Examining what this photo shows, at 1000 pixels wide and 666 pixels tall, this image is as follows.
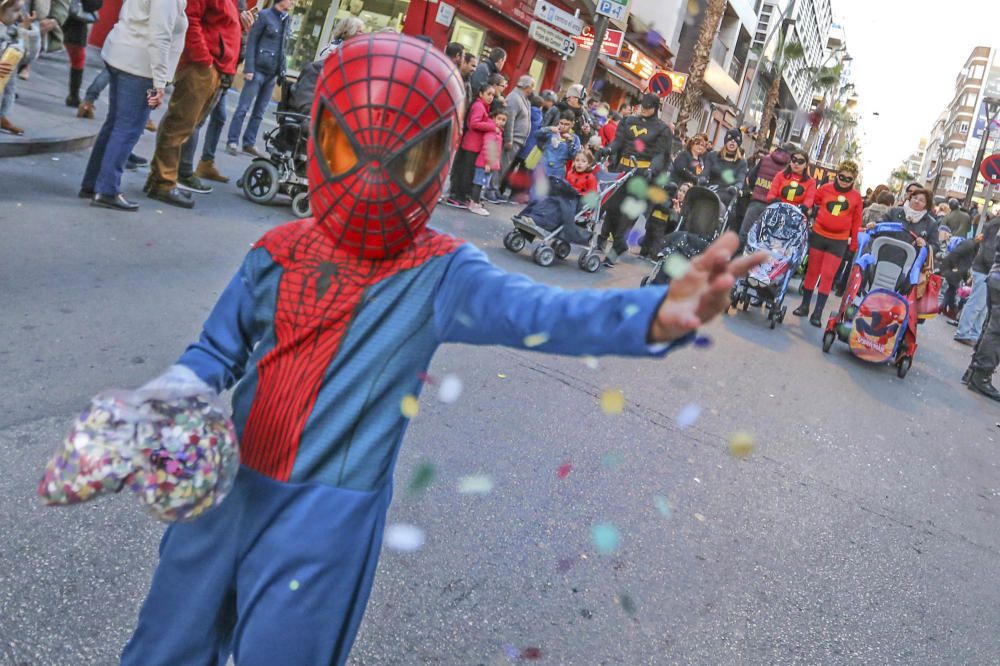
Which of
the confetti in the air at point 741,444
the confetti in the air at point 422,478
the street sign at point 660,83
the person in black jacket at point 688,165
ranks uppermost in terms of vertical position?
the street sign at point 660,83

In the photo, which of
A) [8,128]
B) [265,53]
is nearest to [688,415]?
[8,128]

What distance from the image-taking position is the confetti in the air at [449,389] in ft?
15.7

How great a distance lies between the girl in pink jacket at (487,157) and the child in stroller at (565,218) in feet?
6.25

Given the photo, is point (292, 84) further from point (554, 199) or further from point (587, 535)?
point (587, 535)

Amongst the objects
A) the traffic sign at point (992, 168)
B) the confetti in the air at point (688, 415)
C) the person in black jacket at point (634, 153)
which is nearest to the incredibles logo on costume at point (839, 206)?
the person in black jacket at point (634, 153)

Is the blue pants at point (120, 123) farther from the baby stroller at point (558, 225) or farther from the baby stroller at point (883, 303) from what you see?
the baby stroller at point (883, 303)

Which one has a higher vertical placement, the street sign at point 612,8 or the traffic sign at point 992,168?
the street sign at point 612,8

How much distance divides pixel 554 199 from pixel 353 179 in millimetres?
8567

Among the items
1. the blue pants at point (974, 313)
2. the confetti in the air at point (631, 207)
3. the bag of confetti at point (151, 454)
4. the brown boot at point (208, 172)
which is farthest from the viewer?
the blue pants at point (974, 313)

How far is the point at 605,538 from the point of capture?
3539 mm

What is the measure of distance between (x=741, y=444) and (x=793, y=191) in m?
5.93

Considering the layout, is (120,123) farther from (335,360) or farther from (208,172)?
(335,360)

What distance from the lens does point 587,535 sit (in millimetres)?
A: 3521

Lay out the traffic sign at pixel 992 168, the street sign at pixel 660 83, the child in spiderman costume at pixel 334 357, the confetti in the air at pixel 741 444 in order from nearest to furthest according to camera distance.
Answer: the child in spiderman costume at pixel 334 357, the confetti in the air at pixel 741 444, the street sign at pixel 660 83, the traffic sign at pixel 992 168
